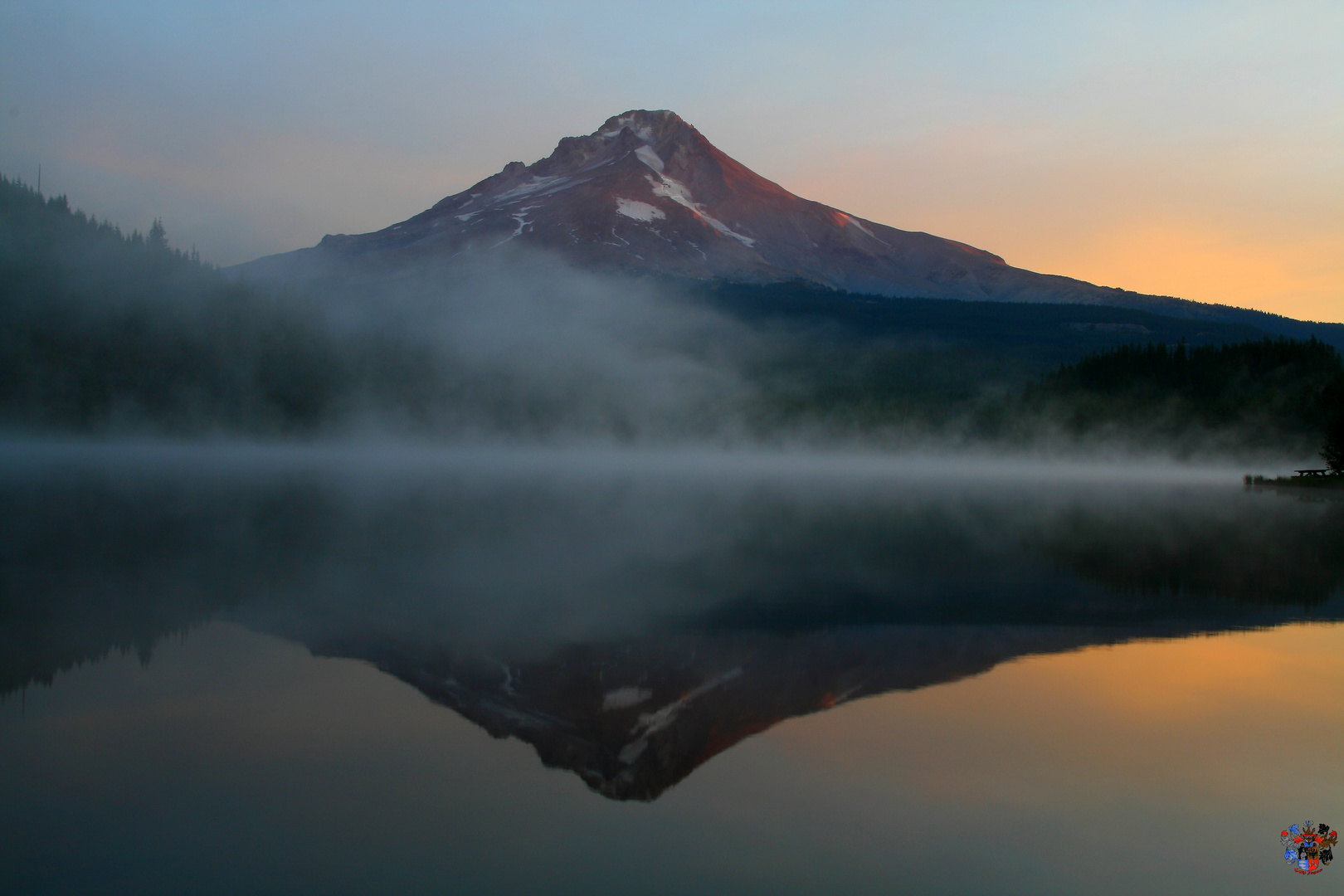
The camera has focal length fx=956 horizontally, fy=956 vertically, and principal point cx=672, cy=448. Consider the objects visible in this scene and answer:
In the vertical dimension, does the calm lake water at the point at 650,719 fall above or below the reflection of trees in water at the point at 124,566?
above

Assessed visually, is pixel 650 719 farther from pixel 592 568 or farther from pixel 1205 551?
pixel 1205 551

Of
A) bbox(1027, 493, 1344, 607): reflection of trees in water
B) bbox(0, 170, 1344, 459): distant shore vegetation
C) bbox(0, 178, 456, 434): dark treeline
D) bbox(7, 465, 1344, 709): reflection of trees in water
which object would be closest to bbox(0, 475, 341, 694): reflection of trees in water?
bbox(7, 465, 1344, 709): reflection of trees in water

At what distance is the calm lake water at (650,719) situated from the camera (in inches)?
266

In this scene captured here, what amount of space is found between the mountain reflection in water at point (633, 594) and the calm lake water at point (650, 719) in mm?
96

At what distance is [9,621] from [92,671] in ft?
10.2

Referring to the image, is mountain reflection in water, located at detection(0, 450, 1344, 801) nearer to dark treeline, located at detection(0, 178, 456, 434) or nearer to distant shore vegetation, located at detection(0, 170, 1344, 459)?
distant shore vegetation, located at detection(0, 170, 1344, 459)

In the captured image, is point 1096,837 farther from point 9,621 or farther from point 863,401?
point 863,401

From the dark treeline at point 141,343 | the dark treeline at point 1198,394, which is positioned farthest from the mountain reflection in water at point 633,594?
the dark treeline at point 141,343

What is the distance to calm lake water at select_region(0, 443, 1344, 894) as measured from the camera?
6758mm

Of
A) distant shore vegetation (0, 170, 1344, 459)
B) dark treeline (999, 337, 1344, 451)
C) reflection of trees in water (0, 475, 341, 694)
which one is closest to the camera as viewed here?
reflection of trees in water (0, 475, 341, 694)

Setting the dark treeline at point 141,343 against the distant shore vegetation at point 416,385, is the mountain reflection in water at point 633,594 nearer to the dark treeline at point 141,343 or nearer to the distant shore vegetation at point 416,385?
the distant shore vegetation at point 416,385

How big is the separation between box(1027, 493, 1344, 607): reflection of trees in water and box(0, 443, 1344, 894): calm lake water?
246 millimetres

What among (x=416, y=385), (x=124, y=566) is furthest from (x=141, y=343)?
(x=124, y=566)

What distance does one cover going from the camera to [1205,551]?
24375mm
